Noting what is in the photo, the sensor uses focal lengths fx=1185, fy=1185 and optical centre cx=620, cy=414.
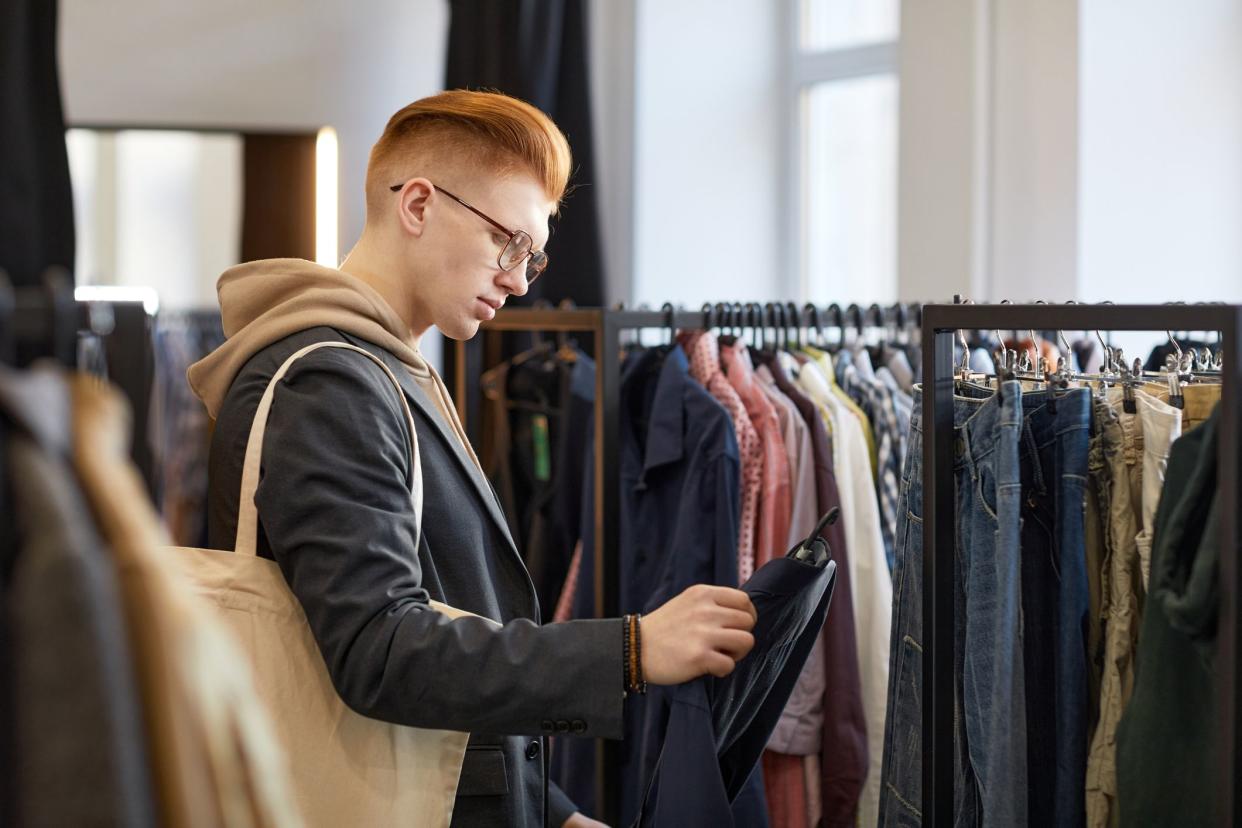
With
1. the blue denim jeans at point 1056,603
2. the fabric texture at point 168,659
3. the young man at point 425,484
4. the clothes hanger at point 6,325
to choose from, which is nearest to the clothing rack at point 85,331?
the clothes hanger at point 6,325

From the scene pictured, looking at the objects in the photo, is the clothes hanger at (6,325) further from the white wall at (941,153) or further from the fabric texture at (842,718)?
the white wall at (941,153)

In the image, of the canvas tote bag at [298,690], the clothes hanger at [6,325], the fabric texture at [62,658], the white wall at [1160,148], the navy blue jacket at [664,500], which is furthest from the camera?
the white wall at [1160,148]

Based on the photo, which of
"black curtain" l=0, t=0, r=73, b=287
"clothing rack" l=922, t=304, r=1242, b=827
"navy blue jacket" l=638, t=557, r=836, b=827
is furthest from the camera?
"black curtain" l=0, t=0, r=73, b=287

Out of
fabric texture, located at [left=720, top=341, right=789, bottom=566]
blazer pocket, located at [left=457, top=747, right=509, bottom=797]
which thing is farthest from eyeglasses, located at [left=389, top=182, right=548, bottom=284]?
fabric texture, located at [left=720, top=341, right=789, bottom=566]

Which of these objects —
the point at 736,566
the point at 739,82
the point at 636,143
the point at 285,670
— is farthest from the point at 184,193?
the point at 285,670

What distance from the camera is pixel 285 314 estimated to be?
4.17 ft

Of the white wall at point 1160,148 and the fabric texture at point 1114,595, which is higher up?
the white wall at point 1160,148

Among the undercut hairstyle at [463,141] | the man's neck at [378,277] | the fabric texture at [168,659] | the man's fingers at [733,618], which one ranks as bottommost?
the man's fingers at [733,618]

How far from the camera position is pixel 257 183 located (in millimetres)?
3867

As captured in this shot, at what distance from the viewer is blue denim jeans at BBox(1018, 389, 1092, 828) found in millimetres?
1312

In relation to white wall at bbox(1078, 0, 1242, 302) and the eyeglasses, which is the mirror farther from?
the eyeglasses

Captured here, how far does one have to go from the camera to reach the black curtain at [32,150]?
334cm

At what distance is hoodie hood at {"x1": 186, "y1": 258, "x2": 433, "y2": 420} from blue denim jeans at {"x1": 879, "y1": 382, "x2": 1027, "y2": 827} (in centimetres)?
66

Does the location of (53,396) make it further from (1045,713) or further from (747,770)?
(1045,713)
